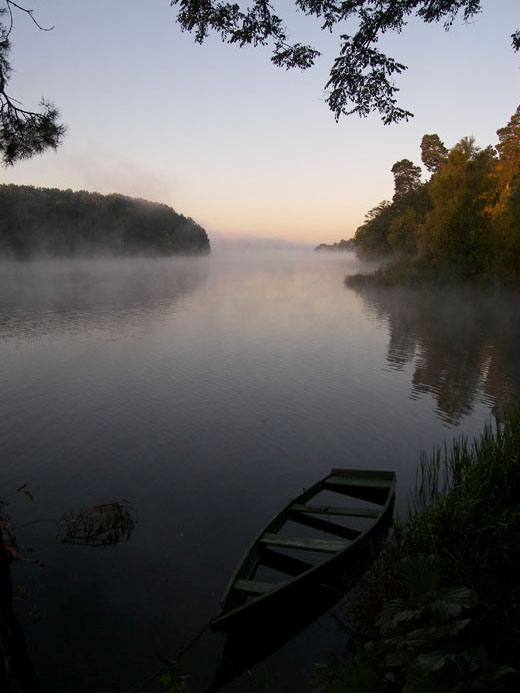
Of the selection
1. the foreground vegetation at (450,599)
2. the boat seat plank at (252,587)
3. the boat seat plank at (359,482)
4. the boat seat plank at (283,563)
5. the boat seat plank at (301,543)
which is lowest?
the boat seat plank at (283,563)

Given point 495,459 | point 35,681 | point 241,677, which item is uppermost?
point 495,459

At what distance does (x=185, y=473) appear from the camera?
1209cm

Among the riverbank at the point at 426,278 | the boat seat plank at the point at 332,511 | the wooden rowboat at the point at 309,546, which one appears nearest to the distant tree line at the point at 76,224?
the riverbank at the point at 426,278

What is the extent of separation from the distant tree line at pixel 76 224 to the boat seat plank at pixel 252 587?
398ft

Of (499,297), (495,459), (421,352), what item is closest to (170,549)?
(495,459)

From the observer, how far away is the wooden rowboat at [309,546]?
6.53 meters

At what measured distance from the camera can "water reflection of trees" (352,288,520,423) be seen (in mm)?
19281

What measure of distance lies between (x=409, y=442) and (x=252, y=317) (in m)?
24.9

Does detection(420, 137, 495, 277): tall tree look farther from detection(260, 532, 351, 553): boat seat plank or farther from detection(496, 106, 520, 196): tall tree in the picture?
detection(260, 532, 351, 553): boat seat plank

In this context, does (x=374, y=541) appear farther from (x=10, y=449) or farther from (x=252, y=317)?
(x=252, y=317)

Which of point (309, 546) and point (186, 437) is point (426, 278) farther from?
point (309, 546)

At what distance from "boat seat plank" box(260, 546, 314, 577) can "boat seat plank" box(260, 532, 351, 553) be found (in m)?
0.19

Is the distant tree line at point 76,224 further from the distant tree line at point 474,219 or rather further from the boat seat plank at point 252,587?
the boat seat plank at point 252,587

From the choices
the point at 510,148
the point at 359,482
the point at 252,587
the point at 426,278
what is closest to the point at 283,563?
the point at 252,587
